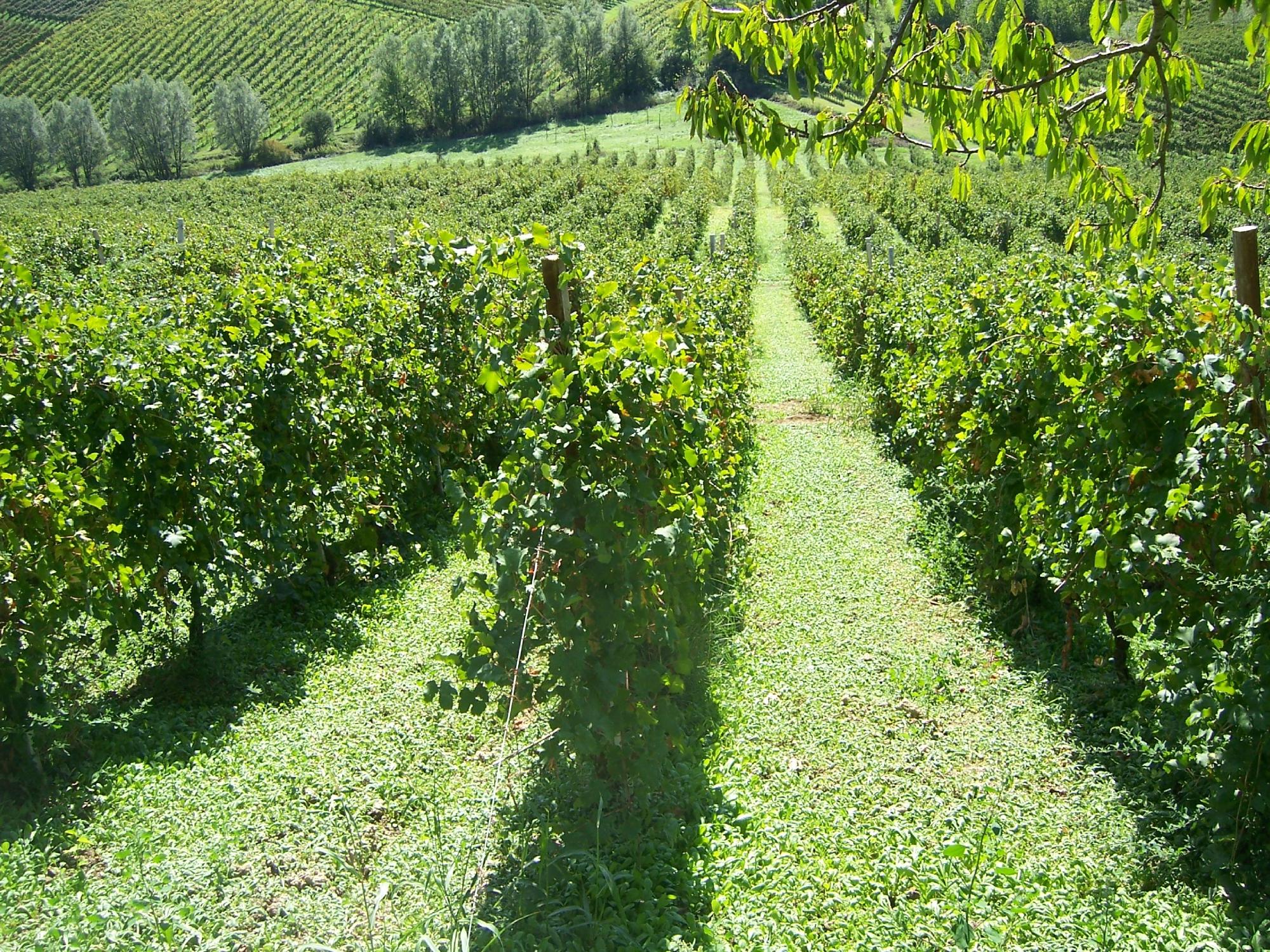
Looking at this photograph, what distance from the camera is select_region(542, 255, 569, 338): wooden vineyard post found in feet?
12.3

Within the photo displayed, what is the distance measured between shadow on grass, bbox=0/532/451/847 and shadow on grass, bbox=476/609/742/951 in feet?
5.74

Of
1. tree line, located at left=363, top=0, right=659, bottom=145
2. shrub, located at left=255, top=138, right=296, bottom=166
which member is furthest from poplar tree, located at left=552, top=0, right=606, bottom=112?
shrub, located at left=255, top=138, right=296, bottom=166

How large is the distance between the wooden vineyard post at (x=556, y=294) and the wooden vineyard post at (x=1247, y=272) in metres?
2.62

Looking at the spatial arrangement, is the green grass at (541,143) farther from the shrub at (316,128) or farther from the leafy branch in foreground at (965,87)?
the leafy branch in foreground at (965,87)

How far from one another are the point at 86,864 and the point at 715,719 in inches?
107

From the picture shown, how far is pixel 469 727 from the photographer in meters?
4.43

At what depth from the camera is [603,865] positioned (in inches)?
130

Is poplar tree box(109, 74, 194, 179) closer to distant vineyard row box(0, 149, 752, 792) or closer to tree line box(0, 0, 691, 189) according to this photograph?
tree line box(0, 0, 691, 189)

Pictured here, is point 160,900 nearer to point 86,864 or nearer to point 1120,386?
point 86,864

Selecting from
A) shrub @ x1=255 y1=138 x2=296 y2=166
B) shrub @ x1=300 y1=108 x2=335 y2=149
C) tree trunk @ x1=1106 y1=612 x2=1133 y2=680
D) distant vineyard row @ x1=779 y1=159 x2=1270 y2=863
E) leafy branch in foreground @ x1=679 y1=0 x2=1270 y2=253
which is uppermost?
shrub @ x1=300 y1=108 x2=335 y2=149

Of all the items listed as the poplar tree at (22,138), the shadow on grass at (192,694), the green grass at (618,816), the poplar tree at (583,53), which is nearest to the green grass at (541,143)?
the poplar tree at (583,53)

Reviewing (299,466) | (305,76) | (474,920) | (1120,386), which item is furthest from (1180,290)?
(305,76)

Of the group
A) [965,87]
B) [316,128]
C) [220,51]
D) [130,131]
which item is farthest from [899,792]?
[220,51]

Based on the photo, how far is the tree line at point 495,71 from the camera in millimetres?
73250
